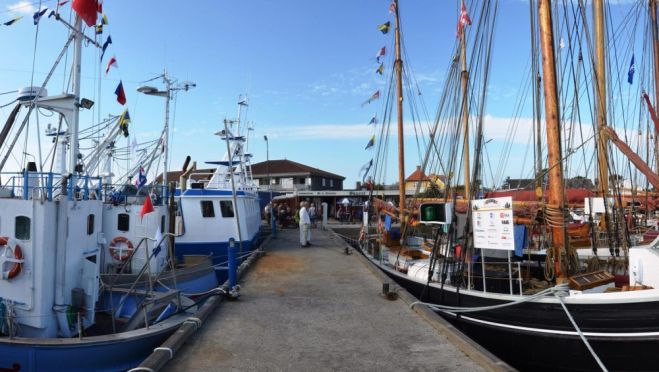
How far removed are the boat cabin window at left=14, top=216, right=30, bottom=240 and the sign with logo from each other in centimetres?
794

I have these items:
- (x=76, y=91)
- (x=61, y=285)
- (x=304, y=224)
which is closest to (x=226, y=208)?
(x=304, y=224)

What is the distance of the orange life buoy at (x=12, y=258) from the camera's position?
7.71 m

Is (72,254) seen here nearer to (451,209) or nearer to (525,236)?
(451,209)

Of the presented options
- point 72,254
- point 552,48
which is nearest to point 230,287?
point 72,254

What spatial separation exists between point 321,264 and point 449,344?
7.61 m

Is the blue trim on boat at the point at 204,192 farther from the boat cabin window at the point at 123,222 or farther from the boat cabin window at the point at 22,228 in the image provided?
the boat cabin window at the point at 22,228

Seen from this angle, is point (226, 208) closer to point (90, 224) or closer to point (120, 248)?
point (120, 248)

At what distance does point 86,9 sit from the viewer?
8719mm

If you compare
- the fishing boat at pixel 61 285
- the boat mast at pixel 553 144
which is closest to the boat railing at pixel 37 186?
the fishing boat at pixel 61 285

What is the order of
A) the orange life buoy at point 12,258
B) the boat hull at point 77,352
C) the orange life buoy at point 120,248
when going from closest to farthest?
the boat hull at point 77,352 < the orange life buoy at point 12,258 < the orange life buoy at point 120,248

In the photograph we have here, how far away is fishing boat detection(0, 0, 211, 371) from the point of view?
6.92m

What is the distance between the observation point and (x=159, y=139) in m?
16.0

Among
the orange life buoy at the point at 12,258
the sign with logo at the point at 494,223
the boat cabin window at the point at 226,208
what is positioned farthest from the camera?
the boat cabin window at the point at 226,208

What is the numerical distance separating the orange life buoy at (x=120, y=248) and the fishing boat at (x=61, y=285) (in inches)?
115
